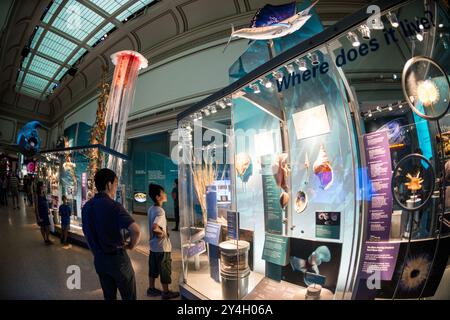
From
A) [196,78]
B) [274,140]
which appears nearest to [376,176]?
[274,140]

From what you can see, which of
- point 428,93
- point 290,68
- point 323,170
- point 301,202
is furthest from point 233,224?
point 428,93

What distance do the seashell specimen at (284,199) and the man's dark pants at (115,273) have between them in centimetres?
147

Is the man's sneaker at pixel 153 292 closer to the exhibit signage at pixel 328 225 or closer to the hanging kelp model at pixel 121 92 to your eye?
the exhibit signage at pixel 328 225

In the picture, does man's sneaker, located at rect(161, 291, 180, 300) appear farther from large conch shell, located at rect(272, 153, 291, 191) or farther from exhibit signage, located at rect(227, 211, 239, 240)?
large conch shell, located at rect(272, 153, 291, 191)

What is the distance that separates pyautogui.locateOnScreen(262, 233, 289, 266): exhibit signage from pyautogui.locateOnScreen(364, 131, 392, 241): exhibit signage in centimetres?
69

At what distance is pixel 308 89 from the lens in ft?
5.96

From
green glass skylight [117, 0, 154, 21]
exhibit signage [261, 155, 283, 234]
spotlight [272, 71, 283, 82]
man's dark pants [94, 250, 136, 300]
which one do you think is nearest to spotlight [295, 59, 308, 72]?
spotlight [272, 71, 283, 82]

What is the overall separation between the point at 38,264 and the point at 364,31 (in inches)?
174

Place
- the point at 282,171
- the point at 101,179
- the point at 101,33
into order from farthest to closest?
1. the point at 101,33
2. the point at 282,171
3. the point at 101,179

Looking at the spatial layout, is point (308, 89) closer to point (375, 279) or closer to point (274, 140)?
point (274, 140)

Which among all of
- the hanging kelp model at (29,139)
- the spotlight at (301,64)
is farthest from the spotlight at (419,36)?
the hanging kelp model at (29,139)

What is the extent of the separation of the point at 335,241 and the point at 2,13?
4.01m

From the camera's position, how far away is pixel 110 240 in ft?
4.39

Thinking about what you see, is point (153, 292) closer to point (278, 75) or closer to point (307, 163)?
point (307, 163)
